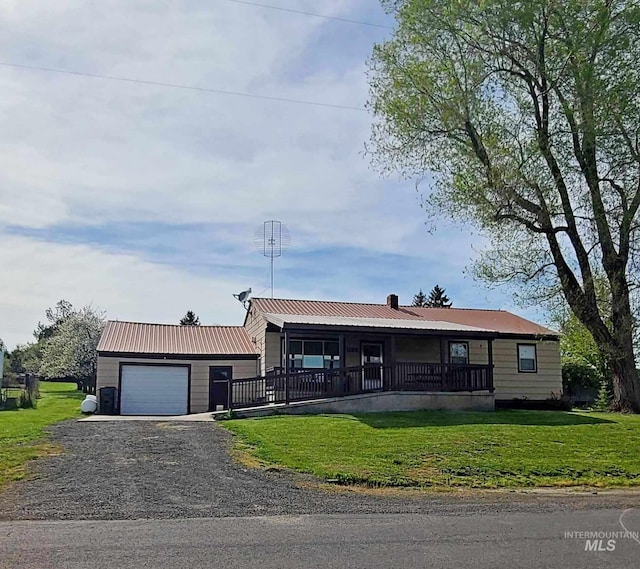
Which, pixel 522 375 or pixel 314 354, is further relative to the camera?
pixel 522 375

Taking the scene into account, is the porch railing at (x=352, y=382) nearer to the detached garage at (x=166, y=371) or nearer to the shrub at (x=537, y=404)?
the detached garage at (x=166, y=371)

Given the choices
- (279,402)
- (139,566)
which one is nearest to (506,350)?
(279,402)

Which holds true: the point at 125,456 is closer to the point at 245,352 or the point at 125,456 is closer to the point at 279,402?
the point at 279,402

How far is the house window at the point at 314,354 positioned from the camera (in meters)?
24.0

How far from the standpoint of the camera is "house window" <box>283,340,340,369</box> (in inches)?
944

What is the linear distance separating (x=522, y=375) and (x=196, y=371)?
39.9 ft

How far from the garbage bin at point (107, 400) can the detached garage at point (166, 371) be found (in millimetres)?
115

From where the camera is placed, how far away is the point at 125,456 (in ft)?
40.0

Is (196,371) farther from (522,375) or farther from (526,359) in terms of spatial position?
(526,359)

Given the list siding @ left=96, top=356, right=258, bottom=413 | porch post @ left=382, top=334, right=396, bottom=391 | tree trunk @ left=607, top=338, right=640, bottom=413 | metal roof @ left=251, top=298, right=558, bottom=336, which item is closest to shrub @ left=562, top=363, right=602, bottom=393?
metal roof @ left=251, top=298, right=558, bottom=336

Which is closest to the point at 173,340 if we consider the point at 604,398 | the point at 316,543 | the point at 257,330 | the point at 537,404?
the point at 257,330

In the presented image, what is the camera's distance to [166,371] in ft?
82.2

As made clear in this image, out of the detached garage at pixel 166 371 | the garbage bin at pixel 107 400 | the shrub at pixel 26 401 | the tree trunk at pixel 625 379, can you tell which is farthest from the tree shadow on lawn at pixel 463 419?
the shrub at pixel 26 401

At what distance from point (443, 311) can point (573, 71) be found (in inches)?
522
